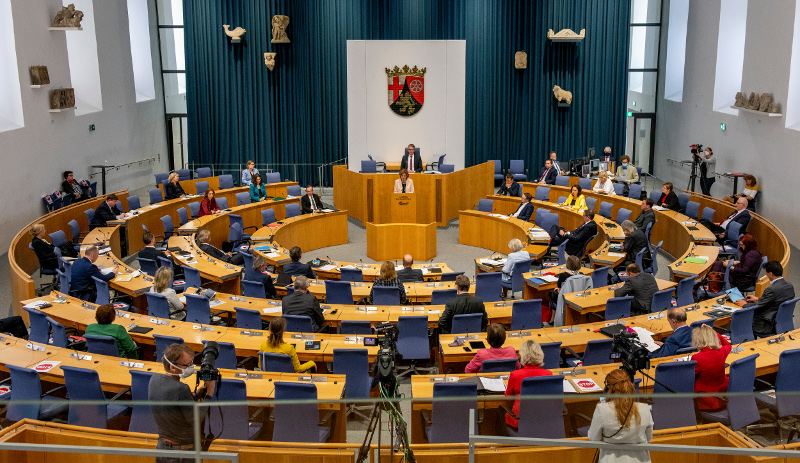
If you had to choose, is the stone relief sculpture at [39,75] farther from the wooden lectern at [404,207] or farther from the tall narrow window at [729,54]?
the tall narrow window at [729,54]

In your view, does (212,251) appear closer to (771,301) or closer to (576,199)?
(576,199)

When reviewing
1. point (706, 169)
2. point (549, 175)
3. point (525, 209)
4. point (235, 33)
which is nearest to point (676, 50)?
point (706, 169)

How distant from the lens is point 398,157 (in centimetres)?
1895

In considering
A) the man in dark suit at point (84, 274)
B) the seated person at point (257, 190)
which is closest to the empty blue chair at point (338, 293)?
the man in dark suit at point (84, 274)

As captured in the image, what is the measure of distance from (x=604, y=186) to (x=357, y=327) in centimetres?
1011

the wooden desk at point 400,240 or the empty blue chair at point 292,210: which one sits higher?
the empty blue chair at point 292,210

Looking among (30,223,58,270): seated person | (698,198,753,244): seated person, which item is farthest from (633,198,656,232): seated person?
(30,223,58,270): seated person

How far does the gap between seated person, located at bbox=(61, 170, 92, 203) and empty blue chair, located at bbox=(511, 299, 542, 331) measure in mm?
11720

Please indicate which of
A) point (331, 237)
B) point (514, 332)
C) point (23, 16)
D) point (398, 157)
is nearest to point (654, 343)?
point (514, 332)

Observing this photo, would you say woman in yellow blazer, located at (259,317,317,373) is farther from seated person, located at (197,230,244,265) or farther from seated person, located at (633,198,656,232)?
seated person, located at (633,198,656,232)

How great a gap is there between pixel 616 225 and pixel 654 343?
6486 mm

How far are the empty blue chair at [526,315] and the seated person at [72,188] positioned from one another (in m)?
11.7

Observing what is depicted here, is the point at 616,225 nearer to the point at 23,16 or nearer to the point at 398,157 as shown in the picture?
the point at 398,157

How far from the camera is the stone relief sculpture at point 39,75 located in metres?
15.3
